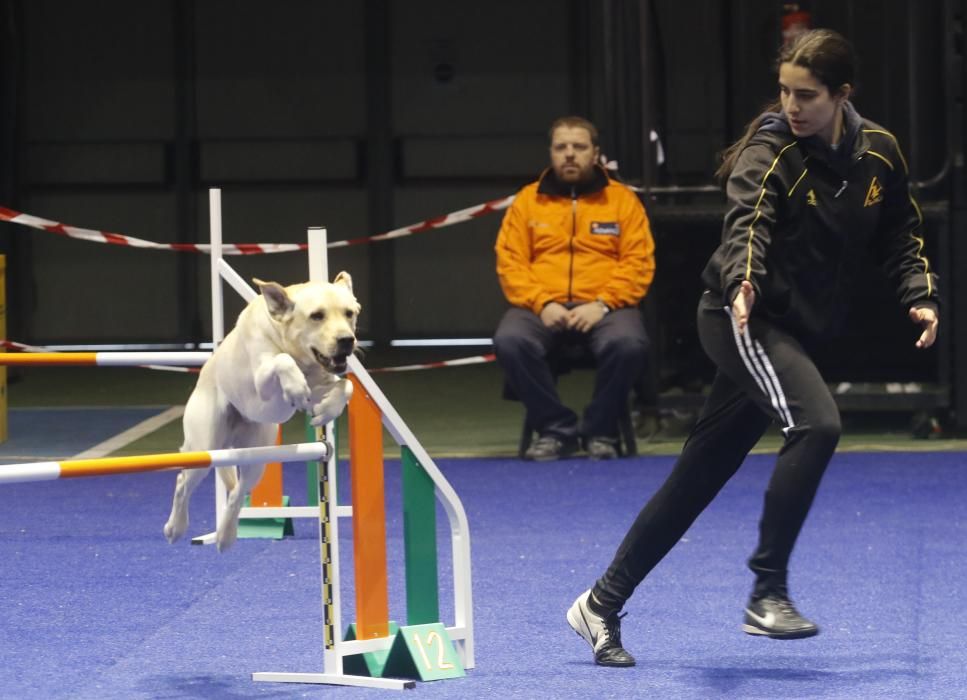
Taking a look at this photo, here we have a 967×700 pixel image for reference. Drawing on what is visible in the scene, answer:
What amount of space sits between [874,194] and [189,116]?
10.8m

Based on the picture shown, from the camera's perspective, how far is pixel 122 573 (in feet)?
19.6

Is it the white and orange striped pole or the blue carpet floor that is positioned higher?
the white and orange striped pole

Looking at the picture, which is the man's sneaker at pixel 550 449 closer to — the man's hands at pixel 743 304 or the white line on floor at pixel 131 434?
the white line on floor at pixel 131 434

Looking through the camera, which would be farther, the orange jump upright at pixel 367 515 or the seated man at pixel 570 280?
the seated man at pixel 570 280

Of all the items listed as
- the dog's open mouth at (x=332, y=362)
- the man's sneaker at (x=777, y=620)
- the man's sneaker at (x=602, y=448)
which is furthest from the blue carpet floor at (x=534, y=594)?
the dog's open mouth at (x=332, y=362)

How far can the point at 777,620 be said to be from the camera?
165 inches

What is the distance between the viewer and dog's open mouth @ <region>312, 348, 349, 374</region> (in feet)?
13.5

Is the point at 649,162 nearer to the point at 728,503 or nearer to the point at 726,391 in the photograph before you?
the point at 728,503

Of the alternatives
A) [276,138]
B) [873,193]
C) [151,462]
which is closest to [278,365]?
[151,462]

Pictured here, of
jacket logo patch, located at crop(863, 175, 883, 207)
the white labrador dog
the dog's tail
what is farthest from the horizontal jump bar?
jacket logo patch, located at crop(863, 175, 883, 207)

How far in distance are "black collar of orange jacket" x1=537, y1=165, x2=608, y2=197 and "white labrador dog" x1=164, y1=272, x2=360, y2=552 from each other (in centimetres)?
426

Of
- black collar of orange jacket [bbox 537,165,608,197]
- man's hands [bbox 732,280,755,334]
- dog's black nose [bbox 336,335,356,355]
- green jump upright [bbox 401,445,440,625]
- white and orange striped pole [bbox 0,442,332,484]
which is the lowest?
green jump upright [bbox 401,445,440,625]

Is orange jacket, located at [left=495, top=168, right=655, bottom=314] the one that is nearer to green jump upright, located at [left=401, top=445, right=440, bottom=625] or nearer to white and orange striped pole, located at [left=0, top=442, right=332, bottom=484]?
green jump upright, located at [left=401, top=445, right=440, bottom=625]

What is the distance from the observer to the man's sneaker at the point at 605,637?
457cm
